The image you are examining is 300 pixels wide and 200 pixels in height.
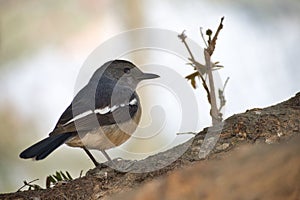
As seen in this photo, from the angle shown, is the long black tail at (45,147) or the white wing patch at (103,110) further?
the white wing patch at (103,110)

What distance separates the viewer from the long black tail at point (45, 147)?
2162 mm

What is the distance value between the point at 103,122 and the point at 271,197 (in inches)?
60.9

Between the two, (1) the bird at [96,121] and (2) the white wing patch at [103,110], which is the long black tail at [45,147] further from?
(2) the white wing patch at [103,110]

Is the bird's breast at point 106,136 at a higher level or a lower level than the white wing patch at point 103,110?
lower

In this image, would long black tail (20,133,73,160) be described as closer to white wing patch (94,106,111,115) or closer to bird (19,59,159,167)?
bird (19,59,159,167)

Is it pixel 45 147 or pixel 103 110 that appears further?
pixel 103 110

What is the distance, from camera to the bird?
2.19 m

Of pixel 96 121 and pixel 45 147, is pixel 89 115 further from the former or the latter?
pixel 45 147

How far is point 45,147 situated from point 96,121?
19cm

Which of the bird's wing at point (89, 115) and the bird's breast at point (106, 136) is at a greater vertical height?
the bird's wing at point (89, 115)

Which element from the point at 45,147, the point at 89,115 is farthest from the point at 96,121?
the point at 45,147

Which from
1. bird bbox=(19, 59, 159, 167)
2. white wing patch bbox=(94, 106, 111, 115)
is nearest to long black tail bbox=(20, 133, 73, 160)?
bird bbox=(19, 59, 159, 167)

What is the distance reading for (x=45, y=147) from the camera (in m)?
2.17

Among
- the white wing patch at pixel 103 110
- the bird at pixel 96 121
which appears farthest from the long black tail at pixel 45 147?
the white wing patch at pixel 103 110
